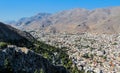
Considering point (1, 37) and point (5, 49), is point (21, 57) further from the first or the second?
point (1, 37)

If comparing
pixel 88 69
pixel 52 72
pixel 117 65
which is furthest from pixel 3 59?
pixel 117 65

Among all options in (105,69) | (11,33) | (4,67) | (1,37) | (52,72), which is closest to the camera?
(4,67)

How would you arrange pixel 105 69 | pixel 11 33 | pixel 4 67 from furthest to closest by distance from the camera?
pixel 105 69, pixel 11 33, pixel 4 67

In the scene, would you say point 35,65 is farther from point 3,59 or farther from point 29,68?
point 3,59

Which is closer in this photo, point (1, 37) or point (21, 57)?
point (21, 57)

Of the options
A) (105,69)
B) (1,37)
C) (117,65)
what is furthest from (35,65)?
(117,65)

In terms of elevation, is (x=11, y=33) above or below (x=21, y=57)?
above
